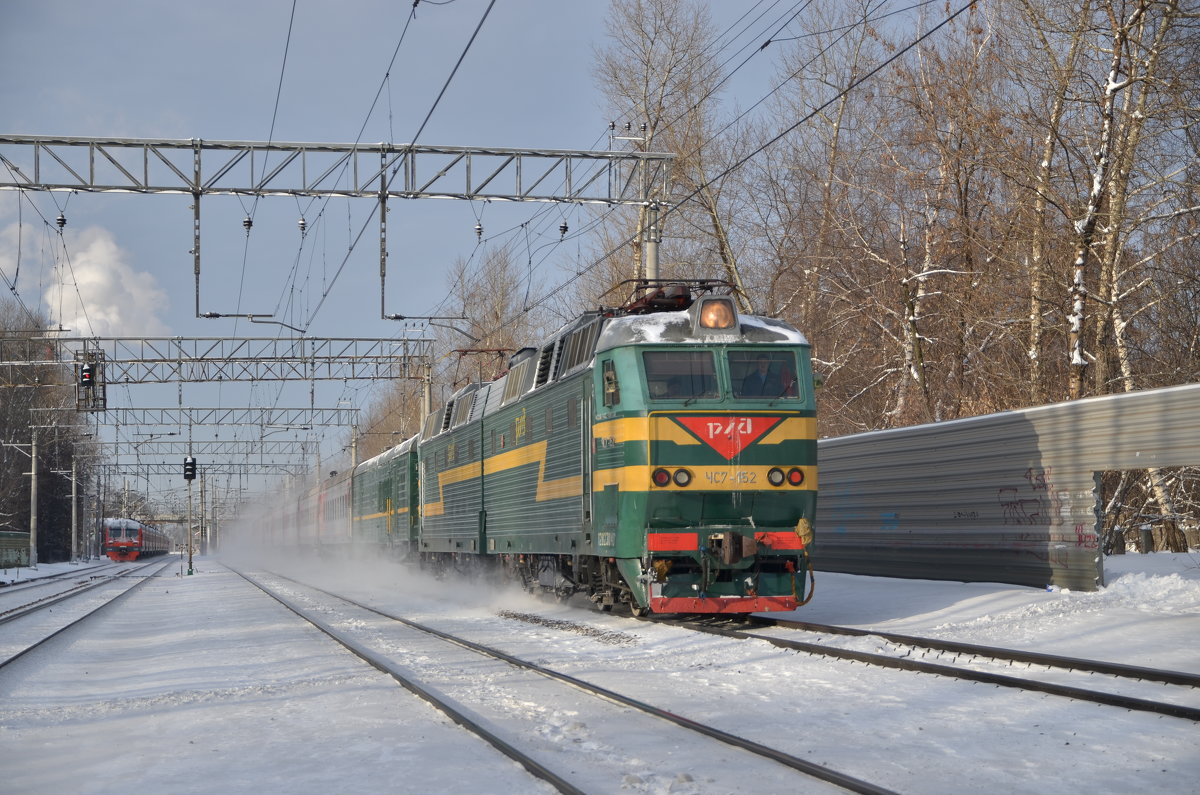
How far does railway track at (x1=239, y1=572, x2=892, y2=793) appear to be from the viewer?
6.59m

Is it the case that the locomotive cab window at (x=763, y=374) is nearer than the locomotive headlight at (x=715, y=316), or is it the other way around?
the locomotive cab window at (x=763, y=374)

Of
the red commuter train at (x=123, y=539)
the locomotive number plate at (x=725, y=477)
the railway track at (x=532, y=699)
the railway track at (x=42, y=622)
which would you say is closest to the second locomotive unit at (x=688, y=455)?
the locomotive number plate at (x=725, y=477)

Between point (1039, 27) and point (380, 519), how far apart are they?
70.8ft

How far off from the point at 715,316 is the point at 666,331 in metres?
0.61

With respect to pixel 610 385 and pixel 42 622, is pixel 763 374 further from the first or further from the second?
pixel 42 622

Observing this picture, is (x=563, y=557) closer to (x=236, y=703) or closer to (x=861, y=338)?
(x=236, y=703)

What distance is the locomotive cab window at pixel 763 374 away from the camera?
14.0m

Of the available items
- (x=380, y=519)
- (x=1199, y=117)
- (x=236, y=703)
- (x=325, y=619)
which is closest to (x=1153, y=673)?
(x=236, y=703)

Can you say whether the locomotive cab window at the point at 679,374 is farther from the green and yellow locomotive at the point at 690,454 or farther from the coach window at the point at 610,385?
the coach window at the point at 610,385

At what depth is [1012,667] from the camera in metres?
9.94

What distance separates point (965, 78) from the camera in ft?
73.6

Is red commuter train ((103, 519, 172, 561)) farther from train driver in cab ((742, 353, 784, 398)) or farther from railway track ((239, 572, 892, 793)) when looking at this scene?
train driver in cab ((742, 353, 784, 398))

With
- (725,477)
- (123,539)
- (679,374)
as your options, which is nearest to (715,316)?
(679,374)

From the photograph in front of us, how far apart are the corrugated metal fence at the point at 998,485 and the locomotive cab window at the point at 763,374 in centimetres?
381
